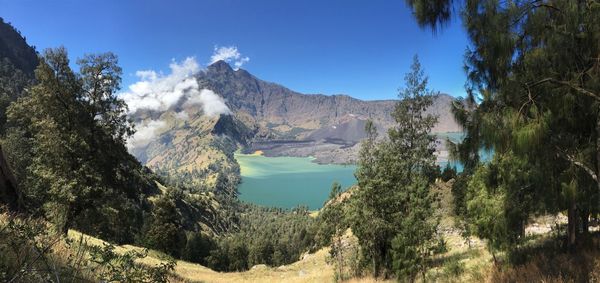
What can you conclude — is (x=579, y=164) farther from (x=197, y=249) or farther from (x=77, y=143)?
(x=197, y=249)

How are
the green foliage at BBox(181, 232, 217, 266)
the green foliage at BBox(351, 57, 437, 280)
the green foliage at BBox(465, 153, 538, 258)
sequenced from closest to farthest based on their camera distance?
the green foliage at BBox(465, 153, 538, 258), the green foliage at BBox(351, 57, 437, 280), the green foliage at BBox(181, 232, 217, 266)

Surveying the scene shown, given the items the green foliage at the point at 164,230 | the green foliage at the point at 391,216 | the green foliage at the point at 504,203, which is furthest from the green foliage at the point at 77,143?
the green foliage at the point at 164,230

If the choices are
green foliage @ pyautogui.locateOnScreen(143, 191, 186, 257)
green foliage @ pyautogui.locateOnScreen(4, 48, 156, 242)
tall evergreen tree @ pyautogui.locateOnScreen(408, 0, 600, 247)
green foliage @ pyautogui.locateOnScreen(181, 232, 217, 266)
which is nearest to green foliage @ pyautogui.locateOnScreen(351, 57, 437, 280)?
tall evergreen tree @ pyautogui.locateOnScreen(408, 0, 600, 247)

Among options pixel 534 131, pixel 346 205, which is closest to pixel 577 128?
pixel 534 131

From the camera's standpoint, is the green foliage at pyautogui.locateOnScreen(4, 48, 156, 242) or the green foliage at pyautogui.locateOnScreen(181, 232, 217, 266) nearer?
the green foliage at pyautogui.locateOnScreen(4, 48, 156, 242)

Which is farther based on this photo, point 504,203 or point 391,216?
point 391,216

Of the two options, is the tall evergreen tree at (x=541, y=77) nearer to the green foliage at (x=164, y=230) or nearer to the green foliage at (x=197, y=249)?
the green foliage at (x=164, y=230)

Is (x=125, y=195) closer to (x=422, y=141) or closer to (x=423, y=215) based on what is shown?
(x=423, y=215)

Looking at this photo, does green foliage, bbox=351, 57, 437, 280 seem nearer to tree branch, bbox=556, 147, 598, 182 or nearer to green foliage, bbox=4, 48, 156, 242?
tree branch, bbox=556, 147, 598, 182

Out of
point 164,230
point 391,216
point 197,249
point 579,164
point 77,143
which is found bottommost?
point 197,249

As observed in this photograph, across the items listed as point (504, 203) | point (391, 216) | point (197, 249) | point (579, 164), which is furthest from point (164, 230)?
point (579, 164)

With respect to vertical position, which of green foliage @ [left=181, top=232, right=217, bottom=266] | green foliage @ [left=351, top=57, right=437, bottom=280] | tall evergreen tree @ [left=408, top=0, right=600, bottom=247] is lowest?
green foliage @ [left=181, top=232, right=217, bottom=266]

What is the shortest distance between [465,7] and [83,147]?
62.5 feet

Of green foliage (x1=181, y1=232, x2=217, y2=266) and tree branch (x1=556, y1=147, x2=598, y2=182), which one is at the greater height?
tree branch (x1=556, y1=147, x2=598, y2=182)
